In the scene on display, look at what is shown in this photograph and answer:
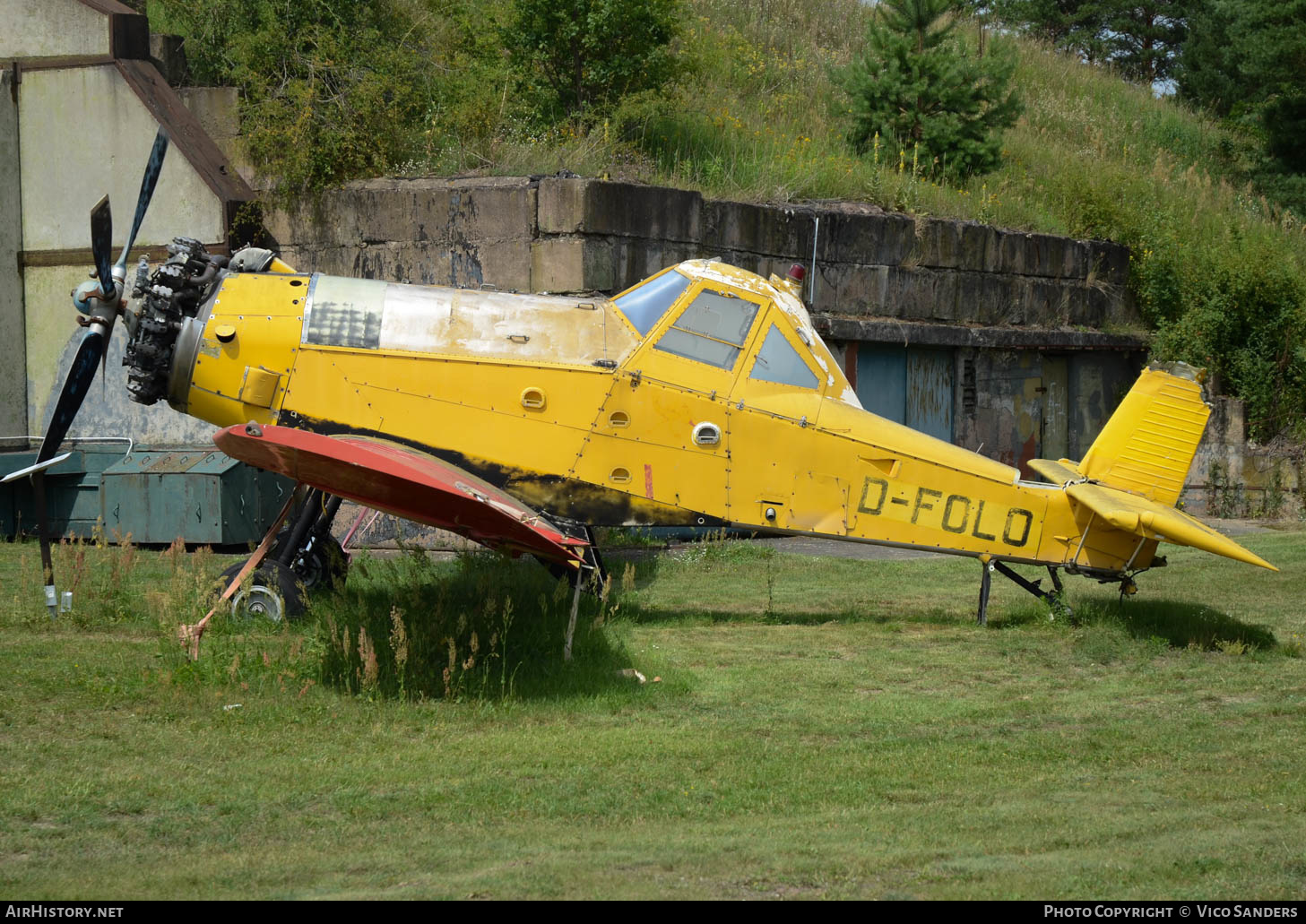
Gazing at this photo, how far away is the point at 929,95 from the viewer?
20281 millimetres

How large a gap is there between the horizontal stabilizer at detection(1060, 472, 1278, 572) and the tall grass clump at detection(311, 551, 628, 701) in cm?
363

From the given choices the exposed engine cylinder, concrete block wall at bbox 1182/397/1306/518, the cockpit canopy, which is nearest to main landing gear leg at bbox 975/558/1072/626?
the cockpit canopy

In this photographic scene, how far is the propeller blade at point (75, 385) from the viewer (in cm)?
877

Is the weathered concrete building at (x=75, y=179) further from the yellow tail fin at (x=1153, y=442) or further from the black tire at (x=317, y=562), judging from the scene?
the yellow tail fin at (x=1153, y=442)

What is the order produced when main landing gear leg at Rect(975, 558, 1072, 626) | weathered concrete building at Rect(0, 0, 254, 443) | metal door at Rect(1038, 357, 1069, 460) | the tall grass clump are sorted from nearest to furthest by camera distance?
the tall grass clump, main landing gear leg at Rect(975, 558, 1072, 626), weathered concrete building at Rect(0, 0, 254, 443), metal door at Rect(1038, 357, 1069, 460)

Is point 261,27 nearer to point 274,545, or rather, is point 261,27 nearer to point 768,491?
point 274,545

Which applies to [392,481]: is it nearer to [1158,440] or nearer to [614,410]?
[614,410]

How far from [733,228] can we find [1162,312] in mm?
8695

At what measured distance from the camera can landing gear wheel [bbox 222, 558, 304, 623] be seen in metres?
8.83

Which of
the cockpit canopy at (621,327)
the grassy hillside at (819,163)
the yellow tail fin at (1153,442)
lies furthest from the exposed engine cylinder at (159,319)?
the yellow tail fin at (1153,442)

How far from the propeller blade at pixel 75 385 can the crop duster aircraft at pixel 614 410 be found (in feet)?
0.06

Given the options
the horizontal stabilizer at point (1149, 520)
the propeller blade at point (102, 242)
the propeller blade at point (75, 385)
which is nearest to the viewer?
the horizontal stabilizer at point (1149, 520)

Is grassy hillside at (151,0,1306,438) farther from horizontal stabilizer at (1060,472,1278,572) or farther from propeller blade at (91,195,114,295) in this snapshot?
horizontal stabilizer at (1060,472,1278,572)
